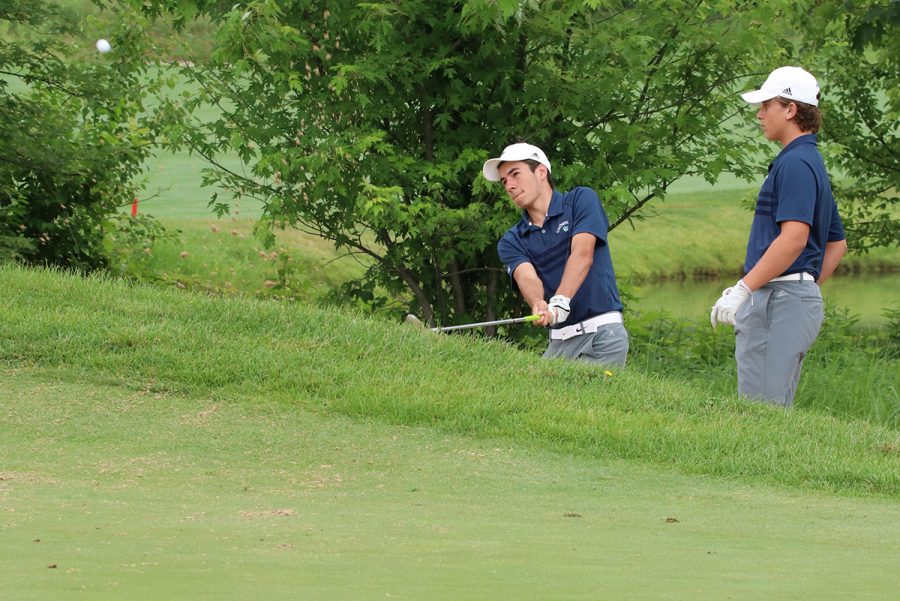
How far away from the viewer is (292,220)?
376 inches

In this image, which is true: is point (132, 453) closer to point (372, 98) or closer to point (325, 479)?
point (325, 479)

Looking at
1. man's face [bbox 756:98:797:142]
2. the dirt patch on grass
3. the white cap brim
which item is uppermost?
the white cap brim

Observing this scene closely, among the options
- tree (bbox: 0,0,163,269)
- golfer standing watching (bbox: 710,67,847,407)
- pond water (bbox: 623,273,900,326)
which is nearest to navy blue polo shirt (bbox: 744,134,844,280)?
golfer standing watching (bbox: 710,67,847,407)

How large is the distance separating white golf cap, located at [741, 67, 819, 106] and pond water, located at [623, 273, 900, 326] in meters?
11.8

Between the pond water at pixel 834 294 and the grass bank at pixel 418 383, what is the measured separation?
10916 millimetres

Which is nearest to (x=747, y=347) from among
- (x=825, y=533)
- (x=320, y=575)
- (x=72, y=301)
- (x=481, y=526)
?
(x=825, y=533)

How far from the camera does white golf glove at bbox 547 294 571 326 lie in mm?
6324

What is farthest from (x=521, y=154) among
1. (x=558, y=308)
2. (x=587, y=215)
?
(x=558, y=308)

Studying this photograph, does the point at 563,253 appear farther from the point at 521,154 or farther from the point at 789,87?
the point at 789,87

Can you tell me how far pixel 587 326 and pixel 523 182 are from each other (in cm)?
86

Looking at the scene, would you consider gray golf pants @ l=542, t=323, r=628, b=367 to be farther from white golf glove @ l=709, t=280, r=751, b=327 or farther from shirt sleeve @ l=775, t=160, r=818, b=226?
shirt sleeve @ l=775, t=160, r=818, b=226

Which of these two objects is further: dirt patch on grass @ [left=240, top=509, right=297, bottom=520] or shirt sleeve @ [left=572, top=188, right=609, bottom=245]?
shirt sleeve @ [left=572, top=188, right=609, bottom=245]

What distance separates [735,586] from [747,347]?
3.24 m

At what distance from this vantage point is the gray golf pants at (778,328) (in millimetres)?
5859
